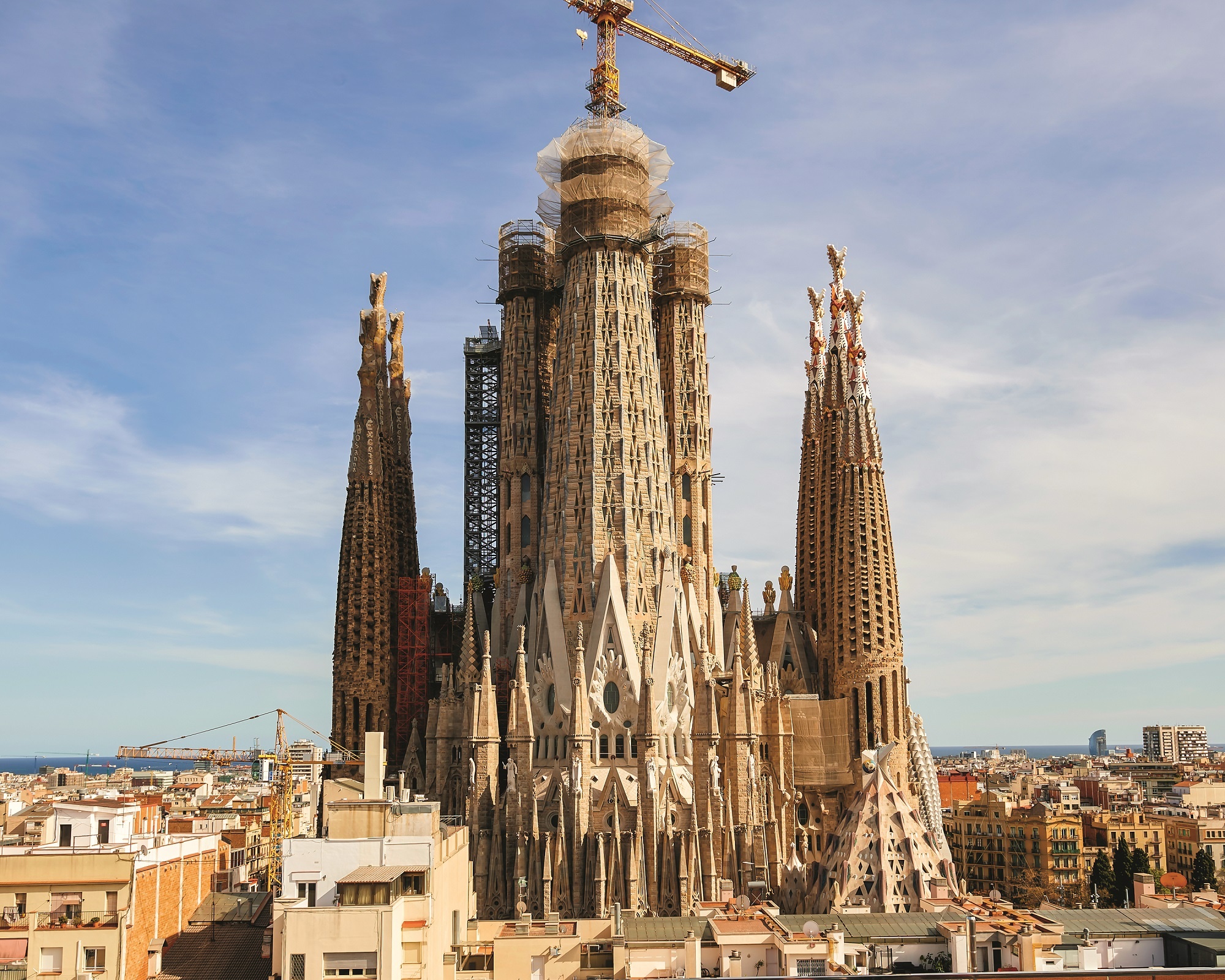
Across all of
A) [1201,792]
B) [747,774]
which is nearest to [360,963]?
[747,774]

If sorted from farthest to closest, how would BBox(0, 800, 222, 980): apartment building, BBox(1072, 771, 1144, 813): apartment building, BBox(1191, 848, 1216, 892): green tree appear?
BBox(1072, 771, 1144, 813): apartment building < BBox(1191, 848, 1216, 892): green tree < BBox(0, 800, 222, 980): apartment building

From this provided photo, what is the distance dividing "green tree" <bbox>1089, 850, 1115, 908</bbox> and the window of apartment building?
51163mm

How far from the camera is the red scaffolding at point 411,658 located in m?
70.9

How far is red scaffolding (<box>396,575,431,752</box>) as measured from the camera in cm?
7088

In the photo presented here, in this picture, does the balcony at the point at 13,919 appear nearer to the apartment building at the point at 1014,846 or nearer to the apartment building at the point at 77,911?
the apartment building at the point at 77,911

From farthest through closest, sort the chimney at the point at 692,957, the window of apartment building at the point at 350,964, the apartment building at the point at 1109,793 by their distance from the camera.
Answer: the apartment building at the point at 1109,793 < the chimney at the point at 692,957 < the window of apartment building at the point at 350,964

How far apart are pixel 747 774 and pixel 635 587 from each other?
994 centimetres

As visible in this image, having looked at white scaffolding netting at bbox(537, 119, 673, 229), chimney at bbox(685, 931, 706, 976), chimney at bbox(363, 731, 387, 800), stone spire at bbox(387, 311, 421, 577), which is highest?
white scaffolding netting at bbox(537, 119, 673, 229)

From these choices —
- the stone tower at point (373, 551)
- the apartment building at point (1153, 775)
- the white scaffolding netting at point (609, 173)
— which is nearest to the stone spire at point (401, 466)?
the stone tower at point (373, 551)

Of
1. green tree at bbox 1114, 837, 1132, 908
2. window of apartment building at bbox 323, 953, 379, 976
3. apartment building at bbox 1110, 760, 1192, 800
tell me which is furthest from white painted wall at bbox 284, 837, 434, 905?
apartment building at bbox 1110, 760, 1192, 800

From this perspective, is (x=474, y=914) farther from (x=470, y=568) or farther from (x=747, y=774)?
(x=470, y=568)

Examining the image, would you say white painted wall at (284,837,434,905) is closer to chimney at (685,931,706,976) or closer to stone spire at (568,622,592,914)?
chimney at (685,931,706,976)

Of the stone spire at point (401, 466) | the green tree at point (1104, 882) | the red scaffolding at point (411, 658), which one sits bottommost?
the green tree at point (1104, 882)

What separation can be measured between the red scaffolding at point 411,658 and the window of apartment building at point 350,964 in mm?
38384
